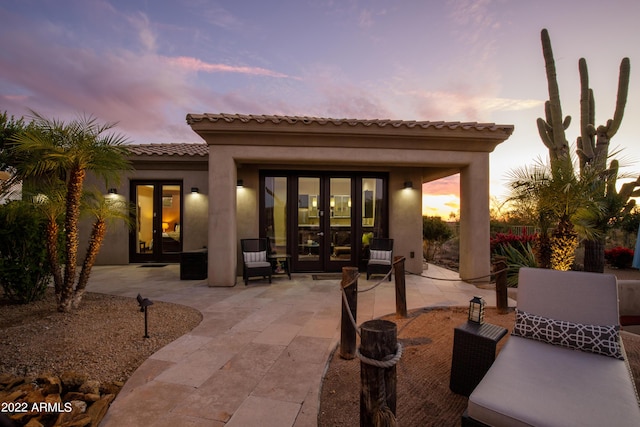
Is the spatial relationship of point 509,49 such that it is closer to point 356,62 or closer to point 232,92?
point 356,62

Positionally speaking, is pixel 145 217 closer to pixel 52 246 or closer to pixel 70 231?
pixel 52 246

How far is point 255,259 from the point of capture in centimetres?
702

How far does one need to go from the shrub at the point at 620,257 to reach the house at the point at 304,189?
6084 mm

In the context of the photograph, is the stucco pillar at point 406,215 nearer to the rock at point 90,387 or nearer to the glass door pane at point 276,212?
the glass door pane at point 276,212

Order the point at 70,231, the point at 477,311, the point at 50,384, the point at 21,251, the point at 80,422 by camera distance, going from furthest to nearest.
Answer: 1. the point at 21,251
2. the point at 70,231
3. the point at 477,311
4. the point at 50,384
5. the point at 80,422

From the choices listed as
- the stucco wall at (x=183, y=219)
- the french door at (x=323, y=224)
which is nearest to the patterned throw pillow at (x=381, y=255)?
the french door at (x=323, y=224)

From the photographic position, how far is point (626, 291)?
548 cm

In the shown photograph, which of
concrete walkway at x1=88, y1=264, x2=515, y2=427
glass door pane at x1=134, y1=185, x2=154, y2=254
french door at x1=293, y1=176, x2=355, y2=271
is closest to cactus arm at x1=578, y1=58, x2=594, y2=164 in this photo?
concrete walkway at x1=88, y1=264, x2=515, y2=427

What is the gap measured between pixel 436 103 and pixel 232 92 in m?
7.73

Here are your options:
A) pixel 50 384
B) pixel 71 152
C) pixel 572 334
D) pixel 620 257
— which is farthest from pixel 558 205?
pixel 71 152

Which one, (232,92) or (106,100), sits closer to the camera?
(106,100)

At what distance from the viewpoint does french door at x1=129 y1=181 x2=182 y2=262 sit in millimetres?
9578

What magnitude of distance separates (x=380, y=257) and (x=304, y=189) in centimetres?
277

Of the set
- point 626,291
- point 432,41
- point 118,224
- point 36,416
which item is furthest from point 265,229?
point 626,291
